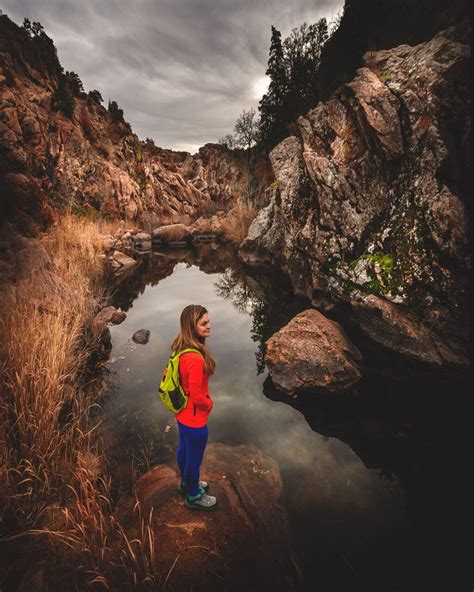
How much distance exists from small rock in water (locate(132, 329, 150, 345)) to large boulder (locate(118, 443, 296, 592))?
3.88 m

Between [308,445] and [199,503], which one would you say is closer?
[199,503]

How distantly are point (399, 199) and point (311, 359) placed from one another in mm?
3756

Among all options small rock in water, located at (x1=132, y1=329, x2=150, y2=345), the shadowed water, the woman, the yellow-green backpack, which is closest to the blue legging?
the woman

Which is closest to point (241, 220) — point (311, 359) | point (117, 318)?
point (117, 318)

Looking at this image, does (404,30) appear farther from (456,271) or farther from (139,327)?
(139,327)

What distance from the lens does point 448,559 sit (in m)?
2.62

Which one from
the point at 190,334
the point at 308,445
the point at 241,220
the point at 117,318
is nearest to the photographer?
the point at 190,334

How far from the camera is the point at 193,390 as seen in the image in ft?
7.55

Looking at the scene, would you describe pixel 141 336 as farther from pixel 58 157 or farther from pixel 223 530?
pixel 58 157

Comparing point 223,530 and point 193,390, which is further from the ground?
point 193,390

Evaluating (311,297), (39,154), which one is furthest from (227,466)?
(39,154)

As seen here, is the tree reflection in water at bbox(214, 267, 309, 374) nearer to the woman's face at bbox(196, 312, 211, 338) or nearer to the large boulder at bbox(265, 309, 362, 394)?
the large boulder at bbox(265, 309, 362, 394)

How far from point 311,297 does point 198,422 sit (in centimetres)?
643

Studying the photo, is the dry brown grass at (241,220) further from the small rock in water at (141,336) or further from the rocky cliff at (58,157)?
the small rock in water at (141,336)
